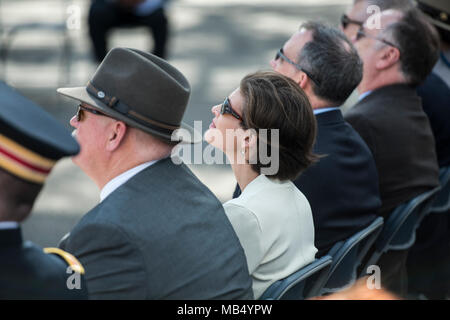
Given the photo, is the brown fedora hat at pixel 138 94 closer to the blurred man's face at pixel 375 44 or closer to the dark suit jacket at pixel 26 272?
the dark suit jacket at pixel 26 272

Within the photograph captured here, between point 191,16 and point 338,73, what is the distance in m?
8.03

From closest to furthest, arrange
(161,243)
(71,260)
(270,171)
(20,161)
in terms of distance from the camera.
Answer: (20,161)
(71,260)
(161,243)
(270,171)

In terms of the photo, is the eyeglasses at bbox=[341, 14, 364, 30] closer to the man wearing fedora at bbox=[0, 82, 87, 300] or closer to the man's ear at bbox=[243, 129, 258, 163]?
the man's ear at bbox=[243, 129, 258, 163]

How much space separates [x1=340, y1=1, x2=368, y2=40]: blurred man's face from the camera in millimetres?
4111

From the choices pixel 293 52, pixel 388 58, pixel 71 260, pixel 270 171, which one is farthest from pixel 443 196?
pixel 71 260

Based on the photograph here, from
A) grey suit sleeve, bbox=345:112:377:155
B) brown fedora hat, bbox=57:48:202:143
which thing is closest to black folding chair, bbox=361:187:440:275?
grey suit sleeve, bbox=345:112:377:155

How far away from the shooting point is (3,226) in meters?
1.73

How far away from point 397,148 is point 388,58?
0.57 m

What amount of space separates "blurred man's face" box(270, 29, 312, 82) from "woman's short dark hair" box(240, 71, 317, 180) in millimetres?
748

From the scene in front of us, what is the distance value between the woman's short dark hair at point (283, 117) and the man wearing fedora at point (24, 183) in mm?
953

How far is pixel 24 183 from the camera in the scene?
1.71 meters

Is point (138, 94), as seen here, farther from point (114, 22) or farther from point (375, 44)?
point (114, 22)
